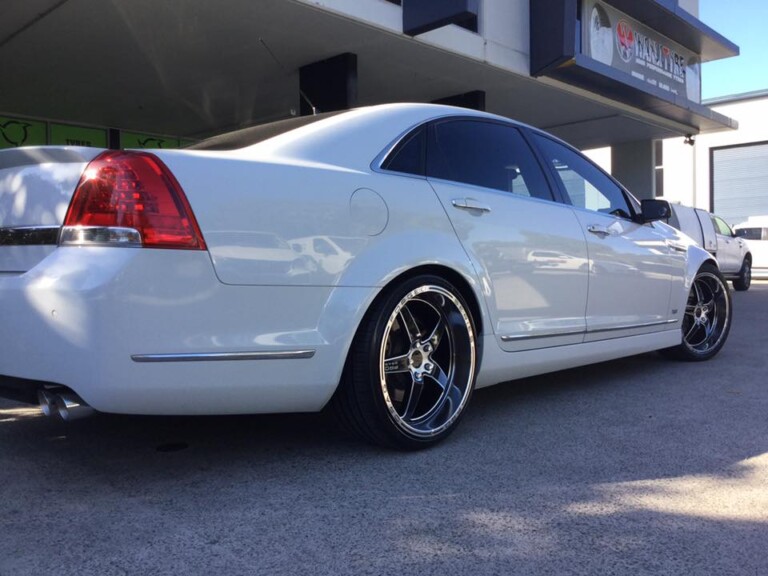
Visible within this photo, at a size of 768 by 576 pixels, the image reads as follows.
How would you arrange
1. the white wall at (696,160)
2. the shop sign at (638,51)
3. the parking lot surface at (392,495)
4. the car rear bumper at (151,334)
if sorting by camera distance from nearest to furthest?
the parking lot surface at (392,495) < the car rear bumper at (151,334) < the shop sign at (638,51) < the white wall at (696,160)

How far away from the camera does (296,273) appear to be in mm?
2555

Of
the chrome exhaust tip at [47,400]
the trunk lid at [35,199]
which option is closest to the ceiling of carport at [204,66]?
the trunk lid at [35,199]

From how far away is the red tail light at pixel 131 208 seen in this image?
230cm

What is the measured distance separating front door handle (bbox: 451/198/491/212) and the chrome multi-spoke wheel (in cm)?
273

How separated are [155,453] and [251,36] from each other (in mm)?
6091

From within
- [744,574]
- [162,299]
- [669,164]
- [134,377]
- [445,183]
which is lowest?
[744,574]

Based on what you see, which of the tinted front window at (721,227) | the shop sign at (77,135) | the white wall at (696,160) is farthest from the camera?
the white wall at (696,160)

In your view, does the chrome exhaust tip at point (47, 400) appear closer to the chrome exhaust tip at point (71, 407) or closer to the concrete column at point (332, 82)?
the chrome exhaust tip at point (71, 407)

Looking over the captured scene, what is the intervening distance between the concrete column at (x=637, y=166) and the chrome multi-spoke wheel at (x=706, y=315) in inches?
440

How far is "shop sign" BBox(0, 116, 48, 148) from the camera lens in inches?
436

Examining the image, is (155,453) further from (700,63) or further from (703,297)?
(700,63)

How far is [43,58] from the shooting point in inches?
331

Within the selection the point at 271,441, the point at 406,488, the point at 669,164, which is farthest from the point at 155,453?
the point at 669,164

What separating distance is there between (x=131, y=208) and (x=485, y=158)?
196 cm
